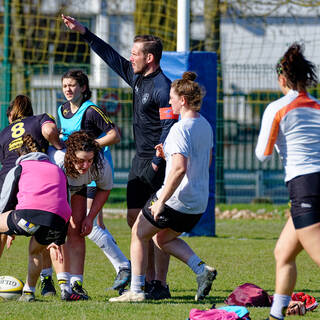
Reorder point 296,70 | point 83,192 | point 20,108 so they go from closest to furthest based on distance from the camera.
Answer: point 296,70, point 83,192, point 20,108

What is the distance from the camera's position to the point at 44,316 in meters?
5.33

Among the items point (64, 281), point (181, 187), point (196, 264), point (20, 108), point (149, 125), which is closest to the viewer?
point (181, 187)

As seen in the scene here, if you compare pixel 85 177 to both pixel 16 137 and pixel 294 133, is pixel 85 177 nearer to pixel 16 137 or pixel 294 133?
pixel 16 137

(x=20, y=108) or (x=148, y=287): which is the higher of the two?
(x=20, y=108)

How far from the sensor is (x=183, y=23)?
1091 centimetres

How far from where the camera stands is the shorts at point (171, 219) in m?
5.91

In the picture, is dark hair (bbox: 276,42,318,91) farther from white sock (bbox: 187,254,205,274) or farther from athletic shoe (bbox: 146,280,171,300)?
athletic shoe (bbox: 146,280,171,300)

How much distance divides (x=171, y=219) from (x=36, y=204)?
1.10 metres

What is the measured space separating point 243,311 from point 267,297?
1.04 meters

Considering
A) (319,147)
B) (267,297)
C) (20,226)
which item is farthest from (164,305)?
(319,147)

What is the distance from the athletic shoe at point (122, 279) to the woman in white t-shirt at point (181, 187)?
0.70 m

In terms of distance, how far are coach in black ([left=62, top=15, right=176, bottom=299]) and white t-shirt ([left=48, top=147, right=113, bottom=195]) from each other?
34 cm

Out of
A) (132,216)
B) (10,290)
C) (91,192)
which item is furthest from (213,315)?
(91,192)

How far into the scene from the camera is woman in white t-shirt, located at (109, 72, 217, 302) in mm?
5711
